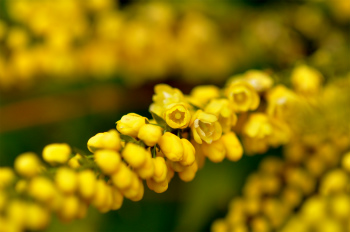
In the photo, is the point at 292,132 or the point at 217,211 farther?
the point at 217,211

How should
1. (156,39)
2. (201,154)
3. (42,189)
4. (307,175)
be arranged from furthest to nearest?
(156,39) < (307,175) < (201,154) < (42,189)

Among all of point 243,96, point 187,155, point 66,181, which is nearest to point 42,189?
point 66,181

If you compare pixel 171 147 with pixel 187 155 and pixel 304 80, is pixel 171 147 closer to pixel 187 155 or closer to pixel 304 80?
pixel 187 155

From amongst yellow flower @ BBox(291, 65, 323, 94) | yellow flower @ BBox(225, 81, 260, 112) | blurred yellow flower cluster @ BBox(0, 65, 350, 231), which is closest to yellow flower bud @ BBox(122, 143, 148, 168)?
blurred yellow flower cluster @ BBox(0, 65, 350, 231)

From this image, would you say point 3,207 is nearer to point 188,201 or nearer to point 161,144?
point 161,144

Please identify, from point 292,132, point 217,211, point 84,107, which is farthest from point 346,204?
point 84,107

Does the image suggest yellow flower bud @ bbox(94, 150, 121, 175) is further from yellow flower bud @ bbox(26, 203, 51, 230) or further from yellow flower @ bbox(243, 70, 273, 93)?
yellow flower @ bbox(243, 70, 273, 93)
